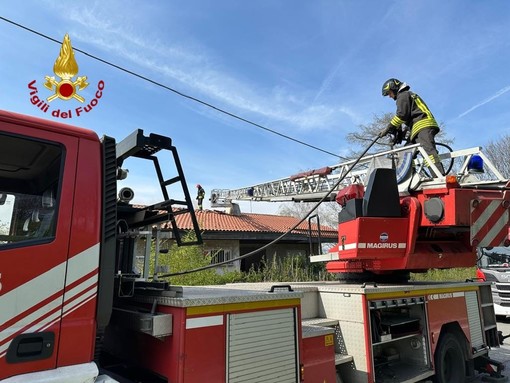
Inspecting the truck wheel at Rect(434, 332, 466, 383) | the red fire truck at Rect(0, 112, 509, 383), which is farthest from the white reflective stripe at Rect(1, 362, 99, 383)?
the truck wheel at Rect(434, 332, 466, 383)

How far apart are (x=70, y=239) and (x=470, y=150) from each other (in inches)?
212

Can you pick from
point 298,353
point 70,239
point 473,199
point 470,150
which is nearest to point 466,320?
point 473,199

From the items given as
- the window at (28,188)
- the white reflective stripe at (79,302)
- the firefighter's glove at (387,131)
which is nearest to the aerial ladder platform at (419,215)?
the firefighter's glove at (387,131)

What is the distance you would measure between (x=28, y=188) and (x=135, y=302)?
126 centimetres

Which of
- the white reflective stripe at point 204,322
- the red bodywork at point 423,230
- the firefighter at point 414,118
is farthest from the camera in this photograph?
the firefighter at point 414,118

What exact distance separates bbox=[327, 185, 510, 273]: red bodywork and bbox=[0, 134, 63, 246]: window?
3.73 metres

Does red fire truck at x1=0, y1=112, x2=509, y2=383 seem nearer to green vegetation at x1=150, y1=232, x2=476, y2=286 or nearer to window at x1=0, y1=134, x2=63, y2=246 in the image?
window at x1=0, y1=134, x2=63, y2=246

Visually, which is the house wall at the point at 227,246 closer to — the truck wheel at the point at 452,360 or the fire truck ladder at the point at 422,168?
the fire truck ladder at the point at 422,168

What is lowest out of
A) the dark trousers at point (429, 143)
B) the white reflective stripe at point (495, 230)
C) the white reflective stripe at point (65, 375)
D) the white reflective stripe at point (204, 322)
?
the white reflective stripe at point (65, 375)

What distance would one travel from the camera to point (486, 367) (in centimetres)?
639

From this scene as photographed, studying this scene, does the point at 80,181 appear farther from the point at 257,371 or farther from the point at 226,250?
the point at 226,250

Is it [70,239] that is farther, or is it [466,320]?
[466,320]

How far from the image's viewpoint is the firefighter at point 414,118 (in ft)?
18.8

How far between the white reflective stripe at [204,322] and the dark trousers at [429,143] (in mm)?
3987
